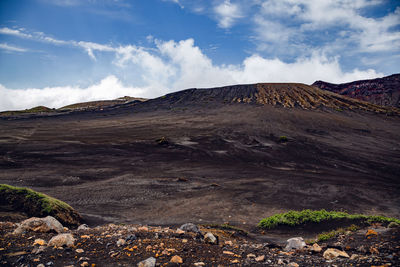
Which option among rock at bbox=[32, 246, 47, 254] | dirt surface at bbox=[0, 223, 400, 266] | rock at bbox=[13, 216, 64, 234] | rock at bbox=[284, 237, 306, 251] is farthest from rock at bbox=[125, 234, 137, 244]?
rock at bbox=[284, 237, 306, 251]

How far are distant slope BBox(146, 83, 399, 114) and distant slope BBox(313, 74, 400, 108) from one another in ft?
98.7

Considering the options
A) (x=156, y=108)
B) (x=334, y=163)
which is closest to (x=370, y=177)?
(x=334, y=163)

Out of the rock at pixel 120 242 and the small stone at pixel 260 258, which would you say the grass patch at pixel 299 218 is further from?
the rock at pixel 120 242

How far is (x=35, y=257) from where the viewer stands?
14.3ft

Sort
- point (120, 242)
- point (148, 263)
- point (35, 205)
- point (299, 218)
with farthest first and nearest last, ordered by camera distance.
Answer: point (299, 218)
point (35, 205)
point (120, 242)
point (148, 263)

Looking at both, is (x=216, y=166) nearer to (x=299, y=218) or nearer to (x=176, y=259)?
(x=299, y=218)

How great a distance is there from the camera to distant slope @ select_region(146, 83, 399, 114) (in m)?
56.0

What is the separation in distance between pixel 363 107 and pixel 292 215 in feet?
191

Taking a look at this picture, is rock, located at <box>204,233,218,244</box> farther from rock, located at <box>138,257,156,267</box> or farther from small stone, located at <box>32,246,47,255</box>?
small stone, located at <box>32,246,47,255</box>

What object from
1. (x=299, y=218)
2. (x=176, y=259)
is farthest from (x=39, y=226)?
(x=299, y=218)

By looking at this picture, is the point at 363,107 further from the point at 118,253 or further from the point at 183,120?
the point at 118,253

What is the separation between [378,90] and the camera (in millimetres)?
89750

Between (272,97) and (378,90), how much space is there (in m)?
56.2

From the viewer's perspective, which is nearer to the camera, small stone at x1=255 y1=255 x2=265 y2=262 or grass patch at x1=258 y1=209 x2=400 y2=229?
small stone at x1=255 y1=255 x2=265 y2=262
